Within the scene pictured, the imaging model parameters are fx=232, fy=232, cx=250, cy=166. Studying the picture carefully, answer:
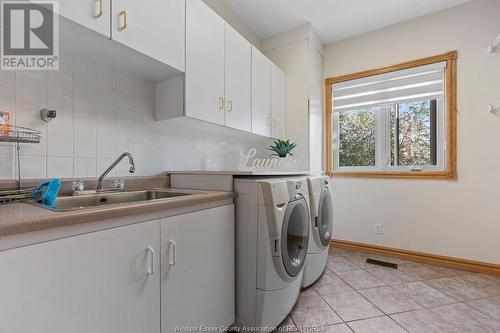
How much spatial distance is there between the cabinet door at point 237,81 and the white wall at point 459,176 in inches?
61.6

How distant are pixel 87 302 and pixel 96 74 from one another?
1.21 metres

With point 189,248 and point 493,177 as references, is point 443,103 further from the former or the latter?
point 189,248

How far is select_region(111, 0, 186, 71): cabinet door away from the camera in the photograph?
1109 millimetres

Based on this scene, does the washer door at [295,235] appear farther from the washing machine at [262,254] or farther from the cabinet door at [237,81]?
the cabinet door at [237,81]

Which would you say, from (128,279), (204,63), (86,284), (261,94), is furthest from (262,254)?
(261,94)

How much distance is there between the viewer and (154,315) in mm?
916

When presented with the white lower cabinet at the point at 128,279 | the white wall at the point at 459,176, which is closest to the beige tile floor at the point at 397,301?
the white wall at the point at 459,176

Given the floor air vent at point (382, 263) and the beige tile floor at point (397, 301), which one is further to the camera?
the floor air vent at point (382, 263)

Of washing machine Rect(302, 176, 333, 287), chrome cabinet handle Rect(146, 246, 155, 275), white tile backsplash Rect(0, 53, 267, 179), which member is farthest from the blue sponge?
washing machine Rect(302, 176, 333, 287)

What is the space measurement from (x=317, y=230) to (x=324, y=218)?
0.76 feet

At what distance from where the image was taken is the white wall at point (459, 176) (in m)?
2.16

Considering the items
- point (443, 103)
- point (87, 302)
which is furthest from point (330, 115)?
point (87, 302)

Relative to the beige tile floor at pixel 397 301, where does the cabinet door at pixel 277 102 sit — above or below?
above

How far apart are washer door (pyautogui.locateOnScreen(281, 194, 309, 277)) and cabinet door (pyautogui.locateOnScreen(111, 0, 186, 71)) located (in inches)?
44.9
